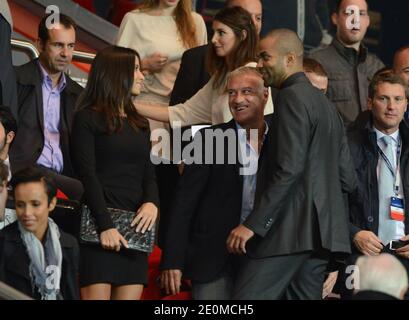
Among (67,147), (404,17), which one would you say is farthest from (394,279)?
(404,17)

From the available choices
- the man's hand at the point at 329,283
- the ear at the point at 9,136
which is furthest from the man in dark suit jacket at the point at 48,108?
the man's hand at the point at 329,283

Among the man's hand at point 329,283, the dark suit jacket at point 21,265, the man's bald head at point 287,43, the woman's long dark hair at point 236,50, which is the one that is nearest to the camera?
the dark suit jacket at point 21,265

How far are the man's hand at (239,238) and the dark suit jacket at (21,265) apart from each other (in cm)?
86

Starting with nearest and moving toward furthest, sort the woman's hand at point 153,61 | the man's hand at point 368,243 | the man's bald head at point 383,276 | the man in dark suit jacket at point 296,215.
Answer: the man's bald head at point 383,276
the man in dark suit jacket at point 296,215
the man's hand at point 368,243
the woman's hand at point 153,61

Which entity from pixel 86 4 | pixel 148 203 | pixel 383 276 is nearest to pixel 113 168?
pixel 148 203

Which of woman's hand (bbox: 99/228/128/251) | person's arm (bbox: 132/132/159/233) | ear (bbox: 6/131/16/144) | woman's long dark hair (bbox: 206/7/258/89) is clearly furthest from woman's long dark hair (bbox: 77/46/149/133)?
woman's long dark hair (bbox: 206/7/258/89)

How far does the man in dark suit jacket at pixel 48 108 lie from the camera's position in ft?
30.0

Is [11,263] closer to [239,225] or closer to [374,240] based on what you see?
[239,225]

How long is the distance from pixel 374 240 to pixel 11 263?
2.20 m

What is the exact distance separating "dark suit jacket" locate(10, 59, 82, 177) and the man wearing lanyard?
1.72 m

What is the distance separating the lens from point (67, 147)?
9258 millimetres

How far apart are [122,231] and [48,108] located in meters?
1.13

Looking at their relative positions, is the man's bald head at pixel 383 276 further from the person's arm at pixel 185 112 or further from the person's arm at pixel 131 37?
the person's arm at pixel 131 37

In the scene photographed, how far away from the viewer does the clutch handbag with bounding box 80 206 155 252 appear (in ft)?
27.9
